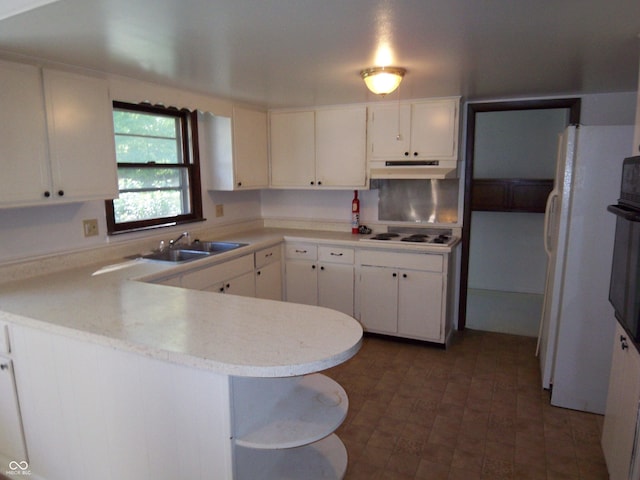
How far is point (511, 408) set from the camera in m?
2.74

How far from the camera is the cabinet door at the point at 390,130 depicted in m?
3.67

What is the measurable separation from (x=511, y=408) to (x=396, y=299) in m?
1.22

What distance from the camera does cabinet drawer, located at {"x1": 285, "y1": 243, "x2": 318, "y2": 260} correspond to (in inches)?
154

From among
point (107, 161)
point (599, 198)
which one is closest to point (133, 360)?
point (107, 161)

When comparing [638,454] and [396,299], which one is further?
[396,299]

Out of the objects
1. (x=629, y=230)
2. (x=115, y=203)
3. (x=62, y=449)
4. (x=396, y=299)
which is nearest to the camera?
(x=629, y=230)

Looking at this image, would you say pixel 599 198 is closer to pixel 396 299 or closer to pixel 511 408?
pixel 511 408

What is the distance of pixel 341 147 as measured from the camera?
3.96m

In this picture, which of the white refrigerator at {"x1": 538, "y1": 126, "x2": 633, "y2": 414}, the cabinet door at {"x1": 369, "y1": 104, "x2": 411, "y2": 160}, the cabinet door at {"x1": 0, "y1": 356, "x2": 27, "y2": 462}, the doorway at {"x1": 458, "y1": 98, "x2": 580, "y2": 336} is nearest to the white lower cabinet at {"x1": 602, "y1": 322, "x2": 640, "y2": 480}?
the white refrigerator at {"x1": 538, "y1": 126, "x2": 633, "y2": 414}

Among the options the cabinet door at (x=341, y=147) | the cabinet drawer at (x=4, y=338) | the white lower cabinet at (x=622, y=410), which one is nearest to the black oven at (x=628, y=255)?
the white lower cabinet at (x=622, y=410)

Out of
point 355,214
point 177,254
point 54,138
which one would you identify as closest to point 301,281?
point 355,214

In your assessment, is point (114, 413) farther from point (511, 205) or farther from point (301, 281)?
point (511, 205)

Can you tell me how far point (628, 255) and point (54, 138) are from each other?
2769 millimetres

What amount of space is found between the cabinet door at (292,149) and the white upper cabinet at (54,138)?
1818mm
